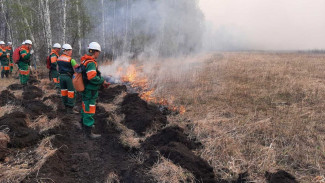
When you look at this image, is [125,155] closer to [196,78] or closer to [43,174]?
[43,174]

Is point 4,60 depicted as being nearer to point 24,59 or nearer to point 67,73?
point 24,59

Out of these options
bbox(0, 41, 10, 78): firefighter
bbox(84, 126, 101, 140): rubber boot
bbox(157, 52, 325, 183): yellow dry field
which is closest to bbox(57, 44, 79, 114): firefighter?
bbox(84, 126, 101, 140): rubber boot

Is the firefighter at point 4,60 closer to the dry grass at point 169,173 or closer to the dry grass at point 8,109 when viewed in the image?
the dry grass at point 8,109

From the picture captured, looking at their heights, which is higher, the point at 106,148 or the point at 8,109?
the point at 8,109

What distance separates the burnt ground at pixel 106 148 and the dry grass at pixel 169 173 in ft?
0.31

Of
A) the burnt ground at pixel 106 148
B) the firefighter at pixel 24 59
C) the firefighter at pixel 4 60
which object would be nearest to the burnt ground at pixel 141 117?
the burnt ground at pixel 106 148

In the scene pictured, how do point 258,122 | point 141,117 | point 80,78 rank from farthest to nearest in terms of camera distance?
point 141,117 → point 258,122 → point 80,78

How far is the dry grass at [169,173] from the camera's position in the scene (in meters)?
3.12

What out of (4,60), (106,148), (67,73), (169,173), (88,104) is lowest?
(106,148)

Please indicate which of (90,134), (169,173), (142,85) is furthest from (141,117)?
(142,85)

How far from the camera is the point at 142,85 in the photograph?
30.3ft

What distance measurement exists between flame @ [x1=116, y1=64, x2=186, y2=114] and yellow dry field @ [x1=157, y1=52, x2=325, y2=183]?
334 mm

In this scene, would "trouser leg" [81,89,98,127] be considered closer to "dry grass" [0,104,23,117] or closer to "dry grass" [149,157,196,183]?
"dry grass" [149,157,196,183]

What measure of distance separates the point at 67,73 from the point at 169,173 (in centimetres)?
433
